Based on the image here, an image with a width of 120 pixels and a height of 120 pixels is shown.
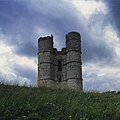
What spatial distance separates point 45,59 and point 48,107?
1723 inches

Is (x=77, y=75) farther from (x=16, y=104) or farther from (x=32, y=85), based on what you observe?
(x=16, y=104)

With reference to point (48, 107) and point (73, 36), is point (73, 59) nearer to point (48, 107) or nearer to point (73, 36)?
point (73, 36)

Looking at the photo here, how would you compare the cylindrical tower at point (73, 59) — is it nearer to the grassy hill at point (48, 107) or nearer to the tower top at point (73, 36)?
the tower top at point (73, 36)

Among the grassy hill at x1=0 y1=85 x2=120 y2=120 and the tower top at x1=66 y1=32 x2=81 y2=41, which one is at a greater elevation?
the tower top at x1=66 y1=32 x2=81 y2=41

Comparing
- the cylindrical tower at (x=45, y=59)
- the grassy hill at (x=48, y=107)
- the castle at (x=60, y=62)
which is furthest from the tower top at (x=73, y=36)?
the grassy hill at (x=48, y=107)

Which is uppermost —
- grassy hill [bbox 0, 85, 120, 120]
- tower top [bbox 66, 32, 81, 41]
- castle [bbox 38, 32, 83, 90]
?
tower top [bbox 66, 32, 81, 41]

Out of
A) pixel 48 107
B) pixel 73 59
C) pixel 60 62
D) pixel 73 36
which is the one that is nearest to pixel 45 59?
pixel 60 62

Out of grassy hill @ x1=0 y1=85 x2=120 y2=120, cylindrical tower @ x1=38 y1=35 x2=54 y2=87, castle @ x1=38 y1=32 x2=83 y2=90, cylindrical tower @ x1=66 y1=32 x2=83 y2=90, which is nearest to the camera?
grassy hill @ x1=0 y1=85 x2=120 y2=120

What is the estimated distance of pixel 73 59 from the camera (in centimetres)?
5341

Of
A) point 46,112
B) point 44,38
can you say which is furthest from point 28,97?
point 44,38

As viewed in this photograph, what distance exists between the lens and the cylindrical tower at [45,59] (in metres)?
53.6

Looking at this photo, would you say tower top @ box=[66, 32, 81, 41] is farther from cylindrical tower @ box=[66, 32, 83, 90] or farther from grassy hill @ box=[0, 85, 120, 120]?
grassy hill @ box=[0, 85, 120, 120]

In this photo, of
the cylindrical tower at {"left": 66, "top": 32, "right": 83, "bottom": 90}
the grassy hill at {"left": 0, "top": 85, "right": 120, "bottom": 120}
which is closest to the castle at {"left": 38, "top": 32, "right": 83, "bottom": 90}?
the cylindrical tower at {"left": 66, "top": 32, "right": 83, "bottom": 90}

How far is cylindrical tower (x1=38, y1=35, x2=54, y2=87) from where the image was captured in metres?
53.6
